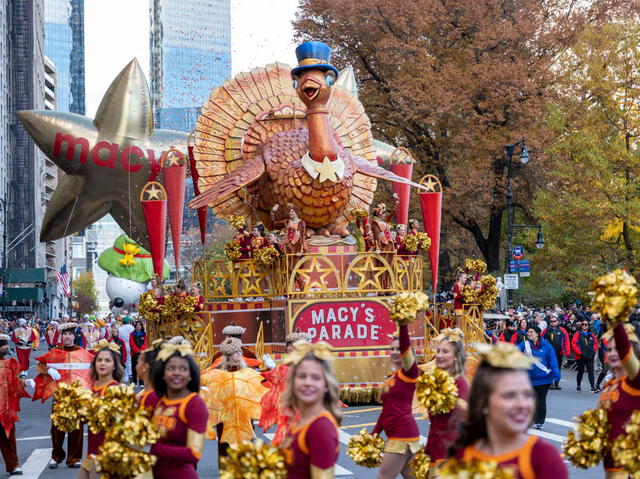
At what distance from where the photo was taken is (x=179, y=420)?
5.79m

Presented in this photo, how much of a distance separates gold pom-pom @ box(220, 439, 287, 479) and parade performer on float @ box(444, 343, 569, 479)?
1.02m

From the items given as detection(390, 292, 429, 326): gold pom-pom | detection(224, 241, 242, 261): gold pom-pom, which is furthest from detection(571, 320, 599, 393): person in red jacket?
detection(390, 292, 429, 326): gold pom-pom

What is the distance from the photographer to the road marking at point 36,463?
11.6 metres

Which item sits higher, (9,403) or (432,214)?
(432,214)

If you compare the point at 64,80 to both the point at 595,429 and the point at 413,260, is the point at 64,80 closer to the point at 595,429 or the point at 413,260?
the point at 413,260

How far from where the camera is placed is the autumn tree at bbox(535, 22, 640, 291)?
105 ft

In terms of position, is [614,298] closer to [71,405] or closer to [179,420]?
[179,420]

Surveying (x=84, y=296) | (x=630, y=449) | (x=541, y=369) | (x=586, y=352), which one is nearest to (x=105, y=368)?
(x=630, y=449)

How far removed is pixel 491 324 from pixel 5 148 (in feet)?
177

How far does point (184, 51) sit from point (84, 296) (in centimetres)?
5148

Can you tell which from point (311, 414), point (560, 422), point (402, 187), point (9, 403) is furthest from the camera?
point (402, 187)

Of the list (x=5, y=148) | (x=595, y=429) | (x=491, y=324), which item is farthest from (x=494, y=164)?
(x=5, y=148)

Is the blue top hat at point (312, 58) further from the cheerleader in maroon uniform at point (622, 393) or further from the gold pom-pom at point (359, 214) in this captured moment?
the cheerleader in maroon uniform at point (622, 393)

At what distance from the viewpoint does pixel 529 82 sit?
33.6 m
